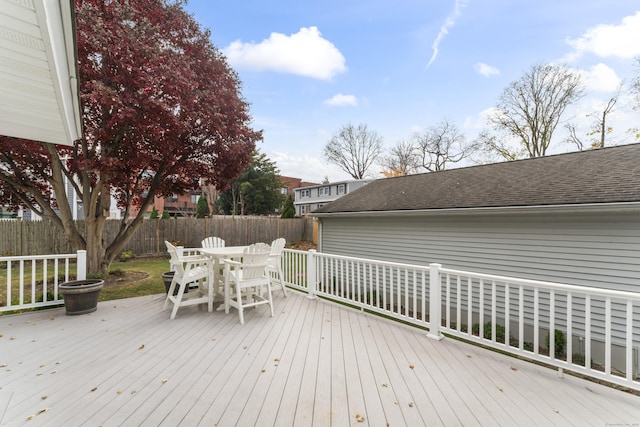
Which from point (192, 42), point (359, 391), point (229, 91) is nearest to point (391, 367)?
point (359, 391)


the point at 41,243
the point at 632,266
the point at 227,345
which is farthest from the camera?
the point at 41,243

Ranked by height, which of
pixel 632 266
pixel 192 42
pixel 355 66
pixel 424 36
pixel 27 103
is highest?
pixel 355 66

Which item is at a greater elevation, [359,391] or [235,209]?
[235,209]

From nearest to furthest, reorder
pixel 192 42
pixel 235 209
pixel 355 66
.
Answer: pixel 192 42 < pixel 355 66 < pixel 235 209

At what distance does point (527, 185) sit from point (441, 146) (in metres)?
20.5

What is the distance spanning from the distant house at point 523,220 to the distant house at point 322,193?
17021 millimetres

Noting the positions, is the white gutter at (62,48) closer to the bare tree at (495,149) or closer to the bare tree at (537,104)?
the bare tree at (537,104)

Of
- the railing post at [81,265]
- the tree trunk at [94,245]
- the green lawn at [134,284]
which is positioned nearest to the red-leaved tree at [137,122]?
the tree trunk at [94,245]

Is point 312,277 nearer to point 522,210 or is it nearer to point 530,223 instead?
point 522,210

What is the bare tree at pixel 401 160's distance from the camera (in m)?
26.4

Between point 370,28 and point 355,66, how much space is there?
2506 millimetres

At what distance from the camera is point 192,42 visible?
657 centimetres

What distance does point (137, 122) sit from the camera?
5133 mm

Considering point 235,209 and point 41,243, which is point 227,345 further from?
point 235,209
